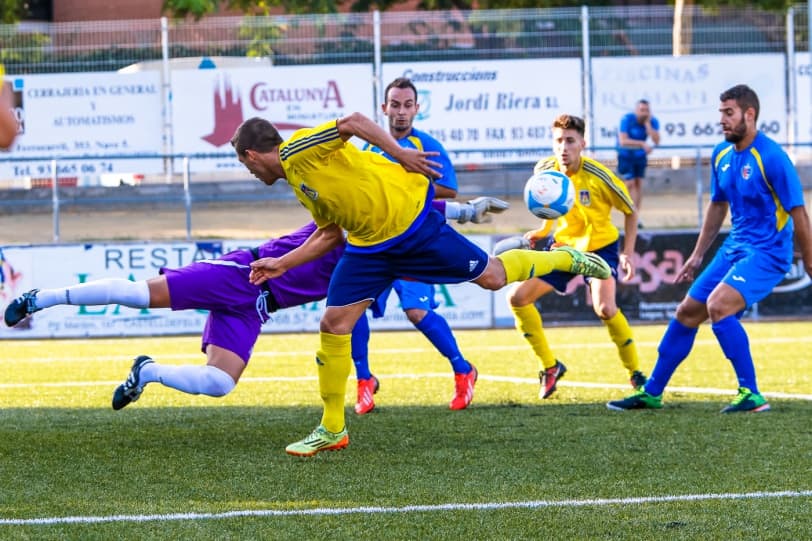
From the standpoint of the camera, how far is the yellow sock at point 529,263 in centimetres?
727

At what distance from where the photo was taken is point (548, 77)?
69.8ft

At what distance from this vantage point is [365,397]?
8.53 meters

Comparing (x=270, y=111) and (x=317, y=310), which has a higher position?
(x=270, y=111)

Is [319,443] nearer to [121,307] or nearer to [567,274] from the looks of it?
[567,274]

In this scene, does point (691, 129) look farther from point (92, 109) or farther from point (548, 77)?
point (92, 109)

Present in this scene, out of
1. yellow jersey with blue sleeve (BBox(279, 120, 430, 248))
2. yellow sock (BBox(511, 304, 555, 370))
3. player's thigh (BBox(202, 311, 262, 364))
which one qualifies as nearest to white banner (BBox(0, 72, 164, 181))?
yellow sock (BBox(511, 304, 555, 370))

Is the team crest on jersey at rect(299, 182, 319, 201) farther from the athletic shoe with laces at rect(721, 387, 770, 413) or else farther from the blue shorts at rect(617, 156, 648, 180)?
the blue shorts at rect(617, 156, 648, 180)

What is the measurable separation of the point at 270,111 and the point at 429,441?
15.1 metres

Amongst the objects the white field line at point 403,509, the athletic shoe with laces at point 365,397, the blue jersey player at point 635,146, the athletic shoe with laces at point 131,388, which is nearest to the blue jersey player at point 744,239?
the athletic shoe with laces at point 365,397

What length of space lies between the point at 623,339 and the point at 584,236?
794mm

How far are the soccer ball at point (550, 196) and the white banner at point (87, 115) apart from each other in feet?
44.6

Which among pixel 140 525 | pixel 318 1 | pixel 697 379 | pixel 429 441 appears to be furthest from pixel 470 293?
pixel 318 1

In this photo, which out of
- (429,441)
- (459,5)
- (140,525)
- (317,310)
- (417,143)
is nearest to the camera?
(140,525)

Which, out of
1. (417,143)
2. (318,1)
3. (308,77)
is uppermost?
(318,1)
